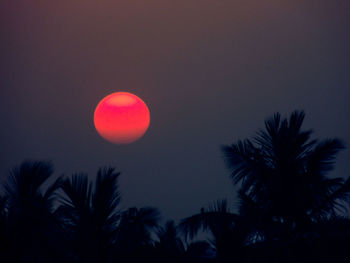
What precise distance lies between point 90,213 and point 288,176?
13.1ft

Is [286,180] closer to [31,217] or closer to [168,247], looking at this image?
[168,247]

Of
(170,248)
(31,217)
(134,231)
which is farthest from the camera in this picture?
(170,248)

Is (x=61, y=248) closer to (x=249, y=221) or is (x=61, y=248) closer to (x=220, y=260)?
(x=220, y=260)

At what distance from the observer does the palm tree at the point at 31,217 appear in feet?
16.8

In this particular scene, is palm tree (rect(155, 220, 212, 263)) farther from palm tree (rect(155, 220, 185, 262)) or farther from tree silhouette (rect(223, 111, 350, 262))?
tree silhouette (rect(223, 111, 350, 262))

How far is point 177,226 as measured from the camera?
7777 mm

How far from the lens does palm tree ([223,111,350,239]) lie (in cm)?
752

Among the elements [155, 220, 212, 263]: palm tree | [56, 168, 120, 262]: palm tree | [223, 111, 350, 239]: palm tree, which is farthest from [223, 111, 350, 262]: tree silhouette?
[56, 168, 120, 262]: palm tree

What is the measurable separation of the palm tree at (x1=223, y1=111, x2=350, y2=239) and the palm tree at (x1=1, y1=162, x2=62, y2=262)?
381 centimetres

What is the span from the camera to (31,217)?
5.14 m

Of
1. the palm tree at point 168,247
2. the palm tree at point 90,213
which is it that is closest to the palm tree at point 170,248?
the palm tree at point 168,247

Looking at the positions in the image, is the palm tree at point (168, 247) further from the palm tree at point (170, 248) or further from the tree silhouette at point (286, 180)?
the tree silhouette at point (286, 180)

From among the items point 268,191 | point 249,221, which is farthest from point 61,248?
point 268,191

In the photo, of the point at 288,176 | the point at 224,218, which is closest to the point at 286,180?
the point at 288,176
